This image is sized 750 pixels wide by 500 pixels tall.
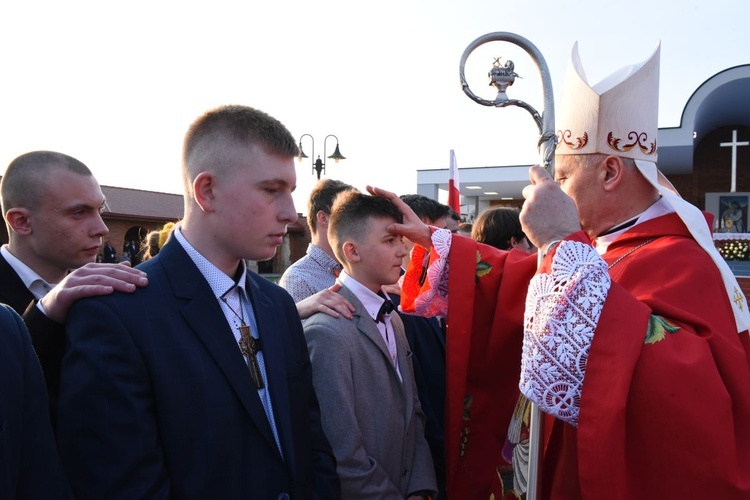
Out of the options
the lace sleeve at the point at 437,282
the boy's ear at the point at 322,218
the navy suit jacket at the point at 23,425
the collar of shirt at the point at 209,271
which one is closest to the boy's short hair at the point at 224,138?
the collar of shirt at the point at 209,271

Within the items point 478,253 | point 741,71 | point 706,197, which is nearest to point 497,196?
point 706,197

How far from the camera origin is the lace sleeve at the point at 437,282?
259 cm

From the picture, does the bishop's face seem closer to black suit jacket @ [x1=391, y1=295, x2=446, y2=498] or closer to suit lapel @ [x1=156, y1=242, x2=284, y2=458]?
black suit jacket @ [x1=391, y1=295, x2=446, y2=498]

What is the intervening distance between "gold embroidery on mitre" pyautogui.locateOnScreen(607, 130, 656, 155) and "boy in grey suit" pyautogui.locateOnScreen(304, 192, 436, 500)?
40.8 inches

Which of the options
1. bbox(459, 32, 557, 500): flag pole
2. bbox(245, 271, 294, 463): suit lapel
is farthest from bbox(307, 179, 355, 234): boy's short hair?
bbox(245, 271, 294, 463): suit lapel

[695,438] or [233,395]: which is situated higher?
[233,395]

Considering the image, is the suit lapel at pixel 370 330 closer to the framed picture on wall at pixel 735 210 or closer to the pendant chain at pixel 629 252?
the pendant chain at pixel 629 252

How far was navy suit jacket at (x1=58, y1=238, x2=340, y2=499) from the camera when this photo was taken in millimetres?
1388

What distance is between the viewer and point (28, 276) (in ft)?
7.75

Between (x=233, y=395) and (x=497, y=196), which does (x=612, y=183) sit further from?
(x=497, y=196)

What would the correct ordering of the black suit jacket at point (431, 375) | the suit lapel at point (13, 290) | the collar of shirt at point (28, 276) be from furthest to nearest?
the black suit jacket at point (431, 375)
the collar of shirt at point (28, 276)
the suit lapel at point (13, 290)

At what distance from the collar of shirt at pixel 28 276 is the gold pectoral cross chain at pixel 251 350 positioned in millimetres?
1136

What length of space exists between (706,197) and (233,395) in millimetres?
22348

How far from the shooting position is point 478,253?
262 cm
